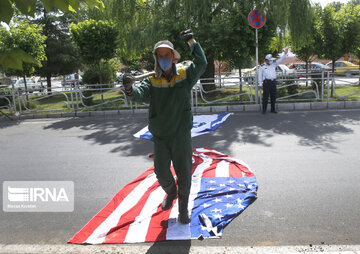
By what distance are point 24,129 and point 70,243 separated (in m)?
7.91

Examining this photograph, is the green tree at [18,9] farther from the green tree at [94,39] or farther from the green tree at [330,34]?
the green tree at [330,34]

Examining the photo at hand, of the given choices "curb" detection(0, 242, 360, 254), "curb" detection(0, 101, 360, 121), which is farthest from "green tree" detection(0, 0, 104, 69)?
"curb" detection(0, 101, 360, 121)

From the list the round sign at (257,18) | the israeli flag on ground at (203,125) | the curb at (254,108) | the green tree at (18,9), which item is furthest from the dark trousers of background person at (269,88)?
the green tree at (18,9)

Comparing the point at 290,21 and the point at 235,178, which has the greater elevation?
the point at 290,21

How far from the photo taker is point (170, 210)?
3912mm

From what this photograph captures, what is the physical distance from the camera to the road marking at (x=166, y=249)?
2984mm

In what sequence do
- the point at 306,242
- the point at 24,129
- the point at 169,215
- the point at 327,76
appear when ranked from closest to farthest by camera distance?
1. the point at 306,242
2. the point at 169,215
3. the point at 24,129
4. the point at 327,76

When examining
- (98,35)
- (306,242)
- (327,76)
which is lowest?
(306,242)

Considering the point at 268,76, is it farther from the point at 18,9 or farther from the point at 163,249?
the point at 18,9

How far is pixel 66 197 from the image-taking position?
A: 4.65m

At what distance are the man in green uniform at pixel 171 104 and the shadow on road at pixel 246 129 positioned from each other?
297 centimetres

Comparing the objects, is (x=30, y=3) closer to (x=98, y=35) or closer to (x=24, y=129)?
(x=24, y=129)

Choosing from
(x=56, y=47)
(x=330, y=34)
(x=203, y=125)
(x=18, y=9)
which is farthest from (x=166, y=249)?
(x=56, y=47)

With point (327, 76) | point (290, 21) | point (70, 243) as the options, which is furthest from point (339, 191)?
point (290, 21)
